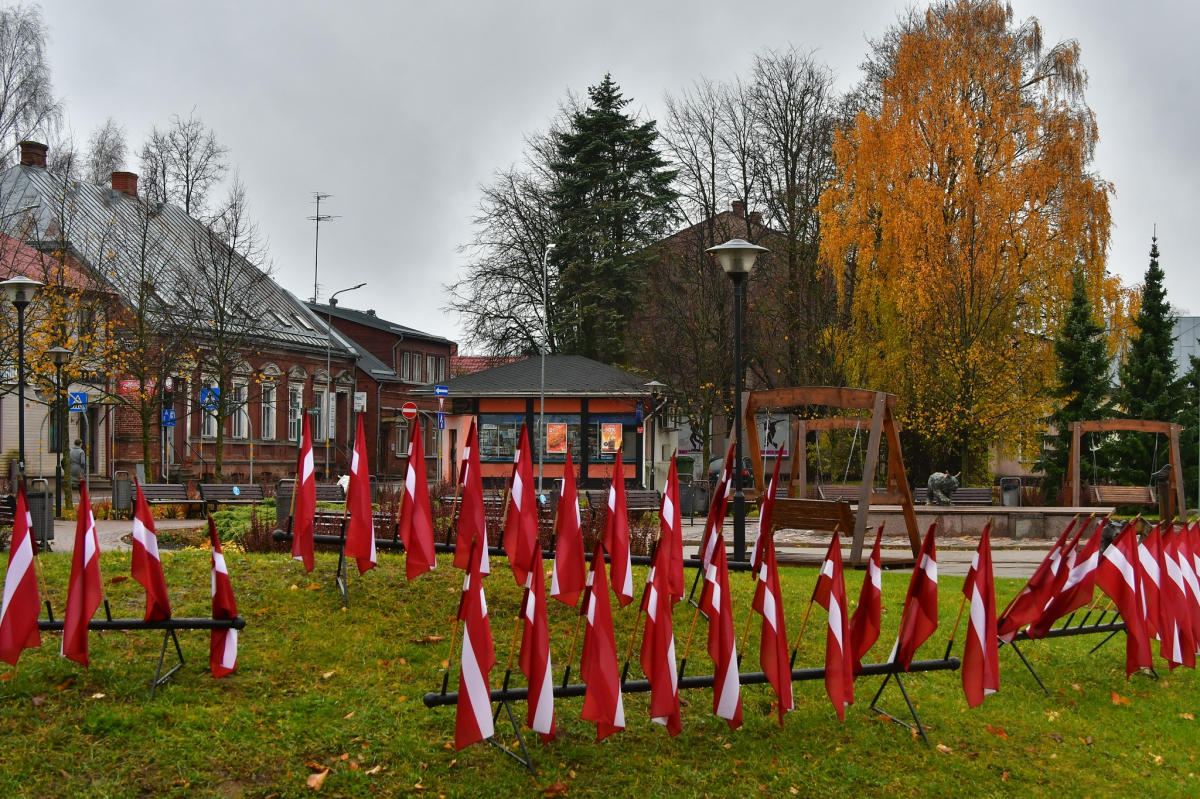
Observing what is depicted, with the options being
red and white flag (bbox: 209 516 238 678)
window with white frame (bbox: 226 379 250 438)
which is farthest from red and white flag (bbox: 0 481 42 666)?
window with white frame (bbox: 226 379 250 438)

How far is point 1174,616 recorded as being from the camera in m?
8.62

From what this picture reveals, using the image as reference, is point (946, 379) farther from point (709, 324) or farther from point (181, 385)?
point (181, 385)

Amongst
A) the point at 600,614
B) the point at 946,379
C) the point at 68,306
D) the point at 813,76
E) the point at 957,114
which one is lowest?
the point at 600,614

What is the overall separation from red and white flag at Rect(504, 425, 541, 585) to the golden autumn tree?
2301cm

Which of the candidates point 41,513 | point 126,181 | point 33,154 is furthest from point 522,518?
point 126,181

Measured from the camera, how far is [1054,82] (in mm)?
32125

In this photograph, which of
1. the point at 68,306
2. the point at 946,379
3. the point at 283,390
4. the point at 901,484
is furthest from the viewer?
the point at 283,390

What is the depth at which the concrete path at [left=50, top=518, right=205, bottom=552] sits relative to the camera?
647 inches

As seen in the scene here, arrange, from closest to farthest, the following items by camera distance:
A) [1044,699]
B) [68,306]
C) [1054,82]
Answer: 1. [1044,699]
2. [68,306]
3. [1054,82]

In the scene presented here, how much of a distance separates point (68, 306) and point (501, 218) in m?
25.9

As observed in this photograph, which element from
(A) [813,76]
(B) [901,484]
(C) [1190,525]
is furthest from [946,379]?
(C) [1190,525]

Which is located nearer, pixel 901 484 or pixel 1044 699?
pixel 1044 699

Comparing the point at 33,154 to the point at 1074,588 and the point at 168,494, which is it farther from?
the point at 1074,588

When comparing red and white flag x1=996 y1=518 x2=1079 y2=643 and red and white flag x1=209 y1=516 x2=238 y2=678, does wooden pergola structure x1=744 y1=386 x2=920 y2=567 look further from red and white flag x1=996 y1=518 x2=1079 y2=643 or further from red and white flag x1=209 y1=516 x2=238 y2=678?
red and white flag x1=209 y1=516 x2=238 y2=678
